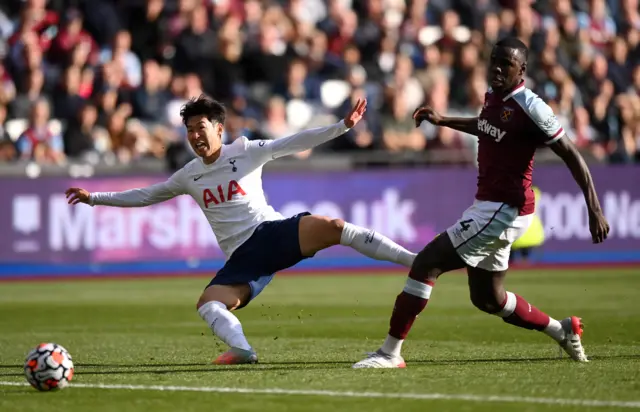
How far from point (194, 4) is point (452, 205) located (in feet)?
19.1

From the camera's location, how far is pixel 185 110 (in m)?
9.70

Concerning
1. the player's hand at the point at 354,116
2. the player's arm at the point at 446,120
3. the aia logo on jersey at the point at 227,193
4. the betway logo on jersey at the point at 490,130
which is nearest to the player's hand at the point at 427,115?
the player's arm at the point at 446,120

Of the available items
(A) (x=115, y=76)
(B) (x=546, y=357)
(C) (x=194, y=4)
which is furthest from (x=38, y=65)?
(B) (x=546, y=357)

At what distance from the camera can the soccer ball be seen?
786 cm

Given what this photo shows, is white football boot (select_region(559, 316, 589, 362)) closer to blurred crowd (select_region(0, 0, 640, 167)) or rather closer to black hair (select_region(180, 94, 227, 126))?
black hair (select_region(180, 94, 227, 126))

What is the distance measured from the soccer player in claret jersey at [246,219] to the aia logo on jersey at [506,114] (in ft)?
4.02

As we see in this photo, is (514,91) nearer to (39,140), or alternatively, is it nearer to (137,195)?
(137,195)

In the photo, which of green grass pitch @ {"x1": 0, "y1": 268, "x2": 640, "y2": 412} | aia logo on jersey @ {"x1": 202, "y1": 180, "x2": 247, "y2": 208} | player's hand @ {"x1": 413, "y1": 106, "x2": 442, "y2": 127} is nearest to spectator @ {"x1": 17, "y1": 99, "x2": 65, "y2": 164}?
green grass pitch @ {"x1": 0, "y1": 268, "x2": 640, "y2": 412}

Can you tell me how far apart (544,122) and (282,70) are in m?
14.6

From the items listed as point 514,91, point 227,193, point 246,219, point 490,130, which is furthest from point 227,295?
point 514,91

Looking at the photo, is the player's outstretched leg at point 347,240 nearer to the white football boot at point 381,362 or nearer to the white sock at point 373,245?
the white sock at point 373,245

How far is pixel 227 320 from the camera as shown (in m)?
9.27

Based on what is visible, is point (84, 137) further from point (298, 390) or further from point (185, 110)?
point (298, 390)

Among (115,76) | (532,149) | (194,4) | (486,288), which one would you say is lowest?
(486,288)
